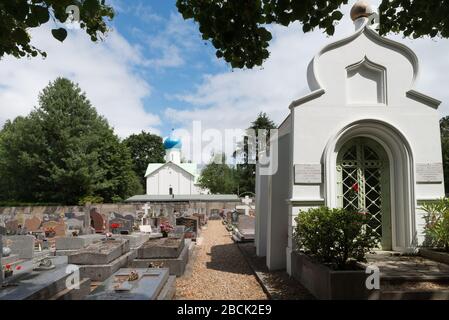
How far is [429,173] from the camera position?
9.34 m

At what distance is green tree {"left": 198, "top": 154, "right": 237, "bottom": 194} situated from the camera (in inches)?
2509

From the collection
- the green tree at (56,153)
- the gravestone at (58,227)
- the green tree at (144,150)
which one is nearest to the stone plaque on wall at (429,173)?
the gravestone at (58,227)

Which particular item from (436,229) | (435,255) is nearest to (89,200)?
(436,229)

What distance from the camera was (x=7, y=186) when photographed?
48.5m

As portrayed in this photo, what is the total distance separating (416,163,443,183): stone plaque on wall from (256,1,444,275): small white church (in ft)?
0.08

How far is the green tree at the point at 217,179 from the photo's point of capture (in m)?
63.7

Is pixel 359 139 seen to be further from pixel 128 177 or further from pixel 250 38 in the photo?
pixel 128 177

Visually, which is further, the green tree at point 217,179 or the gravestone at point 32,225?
the green tree at point 217,179

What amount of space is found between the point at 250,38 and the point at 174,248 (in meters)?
6.38

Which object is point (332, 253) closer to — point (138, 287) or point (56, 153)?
point (138, 287)

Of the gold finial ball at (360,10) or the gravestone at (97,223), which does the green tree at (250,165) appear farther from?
the gold finial ball at (360,10)

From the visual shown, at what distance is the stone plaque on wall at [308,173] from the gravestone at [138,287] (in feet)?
12.3

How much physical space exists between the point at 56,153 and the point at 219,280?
4050cm
